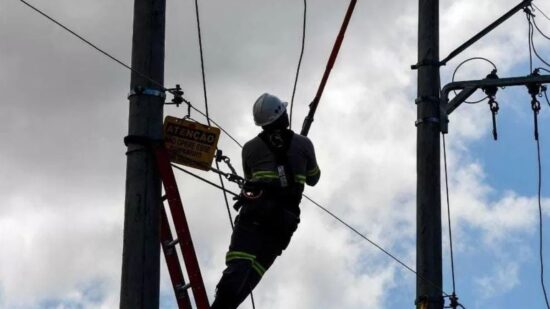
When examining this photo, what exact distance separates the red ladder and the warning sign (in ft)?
0.59

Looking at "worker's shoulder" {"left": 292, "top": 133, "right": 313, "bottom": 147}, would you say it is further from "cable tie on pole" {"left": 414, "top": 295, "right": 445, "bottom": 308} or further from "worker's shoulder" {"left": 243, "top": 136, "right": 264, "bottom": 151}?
"cable tie on pole" {"left": 414, "top": 295, "right": 445, "bottom": 308}

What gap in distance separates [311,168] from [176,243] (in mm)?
1302

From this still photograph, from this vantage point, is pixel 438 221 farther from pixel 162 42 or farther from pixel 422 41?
pixel 162 42

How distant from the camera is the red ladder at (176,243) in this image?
6117 millimetres

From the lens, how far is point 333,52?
28.1ft

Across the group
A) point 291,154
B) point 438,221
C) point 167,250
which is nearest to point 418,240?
point 438,221

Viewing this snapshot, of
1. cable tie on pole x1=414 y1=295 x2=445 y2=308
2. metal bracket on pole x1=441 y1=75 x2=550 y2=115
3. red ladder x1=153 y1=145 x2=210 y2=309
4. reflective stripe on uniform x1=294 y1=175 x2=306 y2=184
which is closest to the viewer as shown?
red ladder x1=153 y1=145 x2=210 y2=309

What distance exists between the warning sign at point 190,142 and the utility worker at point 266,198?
1.85ft

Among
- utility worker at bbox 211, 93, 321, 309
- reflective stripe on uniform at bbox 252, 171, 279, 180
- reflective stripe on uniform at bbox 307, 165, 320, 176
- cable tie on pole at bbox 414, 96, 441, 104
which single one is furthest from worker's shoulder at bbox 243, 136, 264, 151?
cable tie on pole at bbox 414, 96, 441, 104

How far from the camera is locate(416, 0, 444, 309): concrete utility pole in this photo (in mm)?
9820

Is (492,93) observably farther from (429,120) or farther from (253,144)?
(253,144)

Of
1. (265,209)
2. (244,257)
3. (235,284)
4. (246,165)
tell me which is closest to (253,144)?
(246,165)

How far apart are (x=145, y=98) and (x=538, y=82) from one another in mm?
5633

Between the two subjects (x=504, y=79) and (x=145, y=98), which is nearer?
(x=145, y=98)
